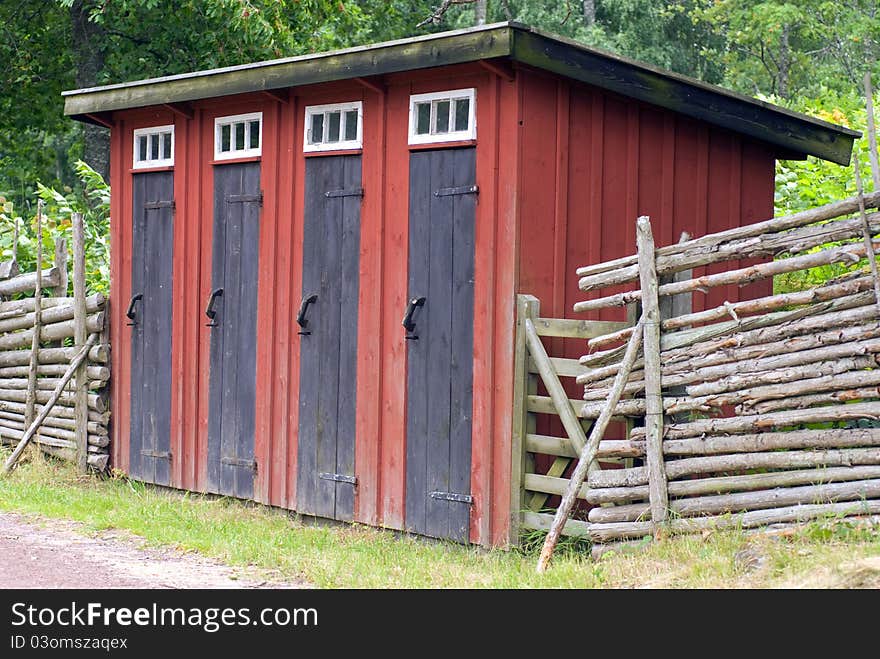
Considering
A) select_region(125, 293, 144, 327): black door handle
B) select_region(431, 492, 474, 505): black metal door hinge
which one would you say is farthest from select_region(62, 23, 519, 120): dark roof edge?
select_region(431, 492, 474, 505): black metal door hinge

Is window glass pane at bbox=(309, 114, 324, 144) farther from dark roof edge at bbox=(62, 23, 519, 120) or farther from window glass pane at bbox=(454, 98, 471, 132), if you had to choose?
window glass pane at bbox=(454, 98, 471, 132)

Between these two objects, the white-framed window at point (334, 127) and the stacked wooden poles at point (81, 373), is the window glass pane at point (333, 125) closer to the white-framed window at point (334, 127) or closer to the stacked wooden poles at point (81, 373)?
the white-framed window at point (334, 127)

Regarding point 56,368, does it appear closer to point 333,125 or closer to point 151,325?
point 151,325

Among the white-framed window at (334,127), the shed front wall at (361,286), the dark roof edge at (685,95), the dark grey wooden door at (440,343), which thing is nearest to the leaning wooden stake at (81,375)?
the shed front wall at (361,286)

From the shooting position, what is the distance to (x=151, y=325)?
485 inches

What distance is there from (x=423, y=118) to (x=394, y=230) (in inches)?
34.3

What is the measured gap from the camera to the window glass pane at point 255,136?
11062 millimetres

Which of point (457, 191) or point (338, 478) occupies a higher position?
point (457, 191)

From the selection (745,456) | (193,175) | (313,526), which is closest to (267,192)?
(193,175)

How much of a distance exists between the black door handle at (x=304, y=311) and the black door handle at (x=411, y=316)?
121 centimetres

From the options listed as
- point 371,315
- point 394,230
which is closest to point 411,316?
point 371,315

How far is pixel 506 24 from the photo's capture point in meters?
8.15

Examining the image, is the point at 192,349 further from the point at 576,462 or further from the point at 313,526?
the point at 576,462

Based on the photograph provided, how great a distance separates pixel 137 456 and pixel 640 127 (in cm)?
606
